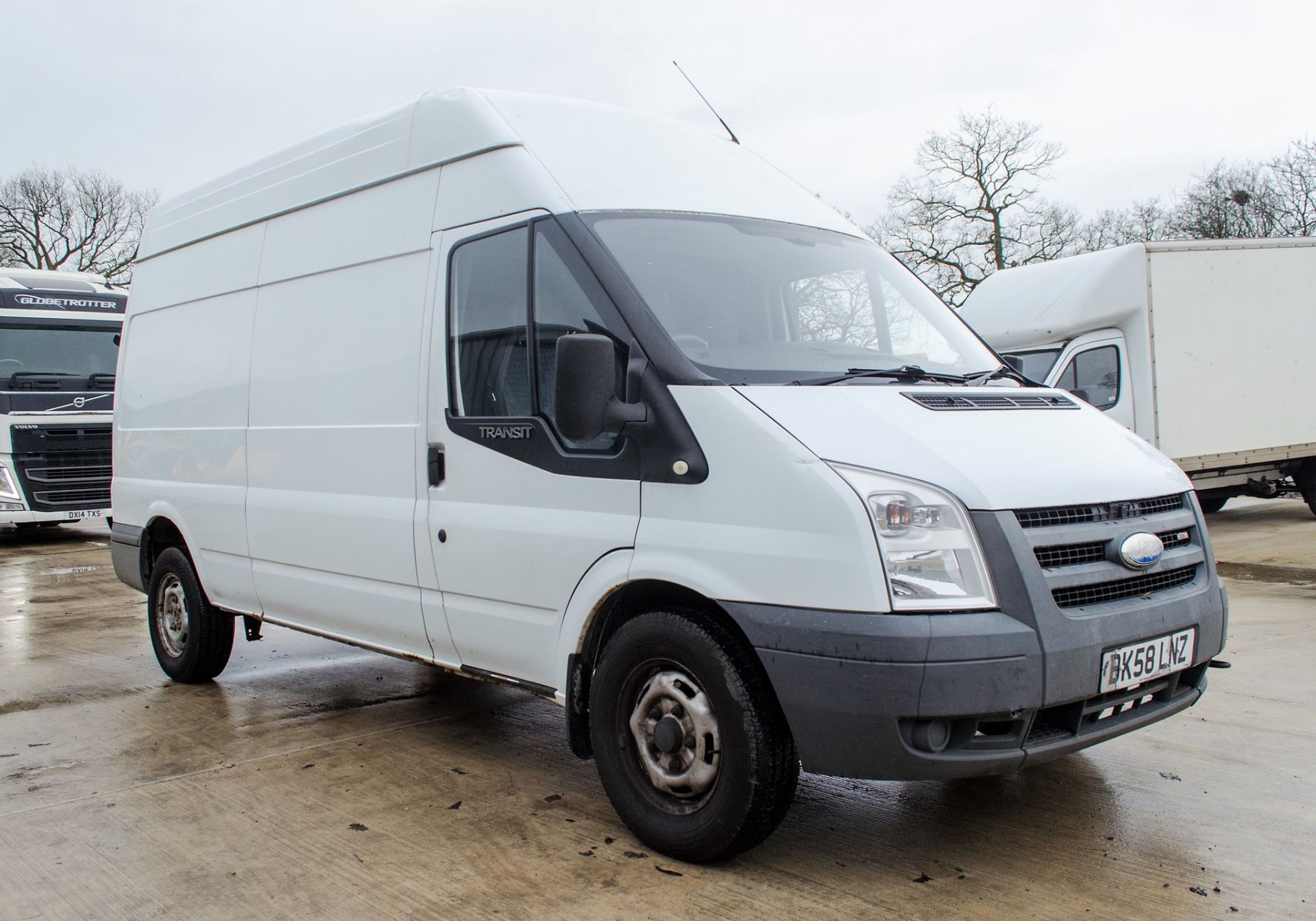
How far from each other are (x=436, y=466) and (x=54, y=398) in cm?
1200

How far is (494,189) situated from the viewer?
434 centimetres

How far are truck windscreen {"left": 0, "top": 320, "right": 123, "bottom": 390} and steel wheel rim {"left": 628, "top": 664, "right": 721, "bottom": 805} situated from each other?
41.6 feet

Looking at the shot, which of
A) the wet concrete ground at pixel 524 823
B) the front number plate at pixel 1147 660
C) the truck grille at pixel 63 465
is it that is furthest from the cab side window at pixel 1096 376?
the truck grille at pixel 63 465

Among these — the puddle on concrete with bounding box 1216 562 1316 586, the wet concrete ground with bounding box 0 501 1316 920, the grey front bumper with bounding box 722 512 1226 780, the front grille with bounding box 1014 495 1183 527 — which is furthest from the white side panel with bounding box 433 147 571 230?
the puddle on concrete with bounding box 1216 562 1316 586

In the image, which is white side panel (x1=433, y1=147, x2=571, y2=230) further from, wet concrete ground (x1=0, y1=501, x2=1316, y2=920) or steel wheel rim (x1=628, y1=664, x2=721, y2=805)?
wet concrete ground (x1=0, y1=501, x2=1316, y2=920)

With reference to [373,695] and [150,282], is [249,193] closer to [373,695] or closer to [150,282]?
[150,282]

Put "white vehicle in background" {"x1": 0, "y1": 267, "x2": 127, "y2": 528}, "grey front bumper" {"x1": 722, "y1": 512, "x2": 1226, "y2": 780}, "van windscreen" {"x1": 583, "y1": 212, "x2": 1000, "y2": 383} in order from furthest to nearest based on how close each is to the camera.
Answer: "white vehicle in background" {"x1": 0, "y1": 267, "x2": 127, "y2": 528}, "van windscreen" {"x1": 583, "y1": 212, "x2": 1000, "y2": 383}, "grey front bumper" {"x1": 722, "y1": 512, "x2": 1226, "y2": 780}

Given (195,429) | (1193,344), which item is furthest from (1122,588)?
(1193,344)

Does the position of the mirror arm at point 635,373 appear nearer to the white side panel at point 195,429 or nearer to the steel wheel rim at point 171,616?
the white side panel at point 195,429

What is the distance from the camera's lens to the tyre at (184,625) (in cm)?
644

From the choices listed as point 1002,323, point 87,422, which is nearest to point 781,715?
point 1002,323

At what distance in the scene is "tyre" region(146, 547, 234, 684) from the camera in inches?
253

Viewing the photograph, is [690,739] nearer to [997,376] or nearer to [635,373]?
[635,373]

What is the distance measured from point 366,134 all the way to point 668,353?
A: 2.25 metres
